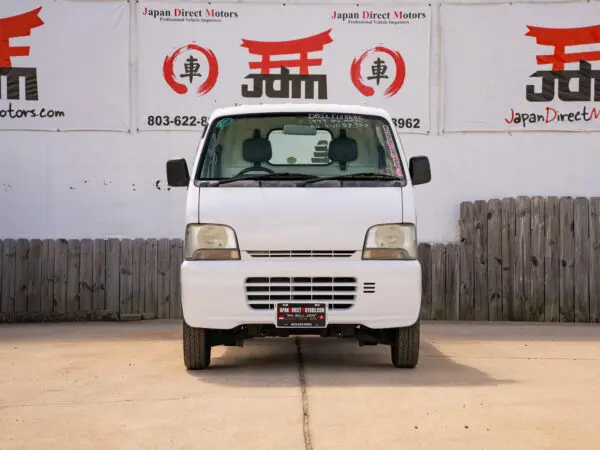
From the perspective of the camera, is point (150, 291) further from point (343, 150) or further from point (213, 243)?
point (213, 243)

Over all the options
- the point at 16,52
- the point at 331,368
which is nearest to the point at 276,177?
the point at 331,368

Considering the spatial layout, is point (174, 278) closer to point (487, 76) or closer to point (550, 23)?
point (487, 76)

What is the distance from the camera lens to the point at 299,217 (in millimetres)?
7613

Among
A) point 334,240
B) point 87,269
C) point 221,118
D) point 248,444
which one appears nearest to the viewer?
point 248,444

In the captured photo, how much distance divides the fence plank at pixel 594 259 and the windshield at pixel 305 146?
4807mm

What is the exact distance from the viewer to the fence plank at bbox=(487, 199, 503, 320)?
12578 millimetres

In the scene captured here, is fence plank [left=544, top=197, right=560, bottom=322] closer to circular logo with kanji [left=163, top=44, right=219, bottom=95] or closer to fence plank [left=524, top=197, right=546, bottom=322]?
fence plank [left=524, top=197, right=546, bottom=322]

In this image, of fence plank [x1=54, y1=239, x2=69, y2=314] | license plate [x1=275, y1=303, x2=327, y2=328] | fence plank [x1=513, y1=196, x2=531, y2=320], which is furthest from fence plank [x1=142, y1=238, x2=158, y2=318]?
license plate [x1=275, y1=303, x2=327, y2=328]

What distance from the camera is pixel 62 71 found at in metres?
12.9

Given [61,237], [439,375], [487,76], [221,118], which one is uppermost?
[487,76]

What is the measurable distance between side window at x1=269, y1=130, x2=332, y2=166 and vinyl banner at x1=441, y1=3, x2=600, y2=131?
447cm

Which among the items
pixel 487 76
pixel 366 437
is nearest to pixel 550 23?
pixel 487 76

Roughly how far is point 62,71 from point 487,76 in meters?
5.29

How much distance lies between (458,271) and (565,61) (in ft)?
9.69
